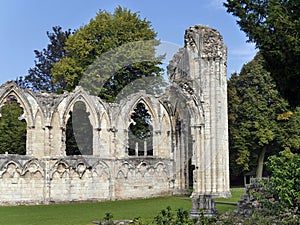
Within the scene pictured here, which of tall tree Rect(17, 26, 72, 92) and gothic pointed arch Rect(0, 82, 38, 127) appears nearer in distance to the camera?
gothic pointed arch Rect(0, 82, 38, 127)

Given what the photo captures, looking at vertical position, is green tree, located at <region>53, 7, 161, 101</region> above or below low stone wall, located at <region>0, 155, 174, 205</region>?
above

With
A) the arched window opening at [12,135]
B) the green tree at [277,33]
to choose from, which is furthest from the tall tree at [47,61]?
the green tree at [277,33]

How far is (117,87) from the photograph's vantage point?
3108 centimetres

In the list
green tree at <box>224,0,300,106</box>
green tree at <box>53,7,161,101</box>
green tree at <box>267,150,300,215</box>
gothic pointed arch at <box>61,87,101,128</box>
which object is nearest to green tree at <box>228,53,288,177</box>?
green tree at <box>53,7,161,101</box>

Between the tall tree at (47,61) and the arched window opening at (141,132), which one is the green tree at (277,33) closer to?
the arched window opening at (141,132)

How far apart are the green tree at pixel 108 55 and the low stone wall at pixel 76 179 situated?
6.56 meters

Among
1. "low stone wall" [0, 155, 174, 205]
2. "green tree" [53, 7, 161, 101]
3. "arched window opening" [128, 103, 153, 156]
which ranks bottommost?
"low stone wall" [0, 155, 174, 205]

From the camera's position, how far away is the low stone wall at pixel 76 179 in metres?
21.7

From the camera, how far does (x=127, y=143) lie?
82.5 ft

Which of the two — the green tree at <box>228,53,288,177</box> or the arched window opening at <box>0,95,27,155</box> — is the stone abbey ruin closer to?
the green tree at <box>228,53,288,177</box>

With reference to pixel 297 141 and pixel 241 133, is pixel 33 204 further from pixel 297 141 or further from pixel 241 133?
pixel 297 141

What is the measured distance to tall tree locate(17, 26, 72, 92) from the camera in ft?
160

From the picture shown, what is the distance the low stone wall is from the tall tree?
2479cm

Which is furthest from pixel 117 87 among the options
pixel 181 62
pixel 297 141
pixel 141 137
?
pixel 297 141
